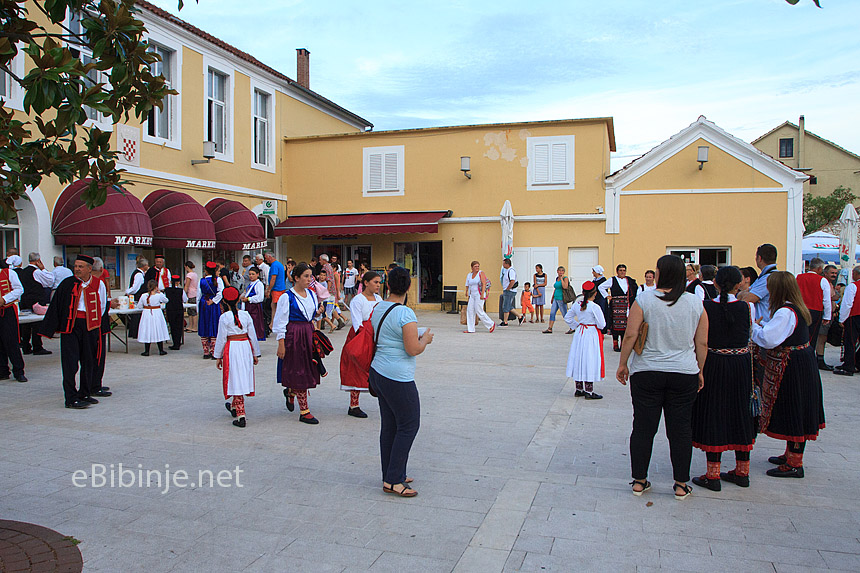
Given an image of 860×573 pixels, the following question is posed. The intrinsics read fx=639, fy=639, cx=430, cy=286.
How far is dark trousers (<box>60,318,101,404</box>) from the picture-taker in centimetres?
780

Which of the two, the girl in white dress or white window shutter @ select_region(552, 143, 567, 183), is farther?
white window shutter @ select_region(552, 143, 567, 183)

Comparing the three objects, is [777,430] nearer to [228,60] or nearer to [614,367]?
[614,367]

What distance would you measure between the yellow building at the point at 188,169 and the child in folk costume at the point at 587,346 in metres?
11.1

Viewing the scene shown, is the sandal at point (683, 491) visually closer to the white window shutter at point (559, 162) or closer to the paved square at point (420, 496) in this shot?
the paved square at point (420, 496)

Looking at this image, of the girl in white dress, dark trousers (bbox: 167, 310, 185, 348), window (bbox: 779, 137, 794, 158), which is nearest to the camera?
the girl in white dress

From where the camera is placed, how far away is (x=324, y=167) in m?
23.8

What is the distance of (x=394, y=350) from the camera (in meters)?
4.84

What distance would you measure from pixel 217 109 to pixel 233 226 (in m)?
4.17

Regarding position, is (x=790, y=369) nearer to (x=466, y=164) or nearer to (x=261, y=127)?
(x=466, y=164)

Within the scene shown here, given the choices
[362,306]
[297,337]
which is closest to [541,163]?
[362,306]

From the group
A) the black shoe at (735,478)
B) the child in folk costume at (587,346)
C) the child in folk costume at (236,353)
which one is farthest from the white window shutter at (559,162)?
the black shoe at (735,478)

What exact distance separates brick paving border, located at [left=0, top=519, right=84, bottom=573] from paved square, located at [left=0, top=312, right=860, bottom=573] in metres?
0.11

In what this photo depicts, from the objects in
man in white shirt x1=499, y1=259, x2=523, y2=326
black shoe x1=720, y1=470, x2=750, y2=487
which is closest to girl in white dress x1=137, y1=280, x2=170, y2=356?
man in white shirt x1=499, y1=259, x2=523, y2=326

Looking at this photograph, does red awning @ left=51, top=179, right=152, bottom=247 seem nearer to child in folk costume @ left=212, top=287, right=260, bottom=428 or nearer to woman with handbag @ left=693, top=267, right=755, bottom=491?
child in folk costume @ left=212, top=287, right=260, bottom=428
